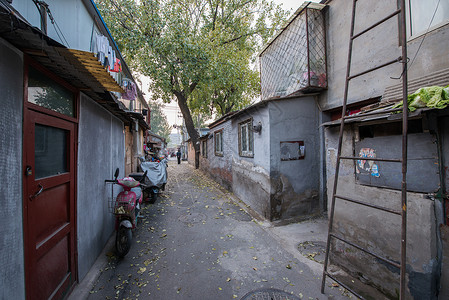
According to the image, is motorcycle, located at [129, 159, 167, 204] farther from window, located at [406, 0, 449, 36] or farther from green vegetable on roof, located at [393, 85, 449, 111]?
window, located at [406, 0, 449, 36]

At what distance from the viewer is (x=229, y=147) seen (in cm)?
934

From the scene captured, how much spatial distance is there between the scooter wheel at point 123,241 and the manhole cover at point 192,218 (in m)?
2.10

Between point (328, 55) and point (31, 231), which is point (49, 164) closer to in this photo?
Answer: point (31, 231)

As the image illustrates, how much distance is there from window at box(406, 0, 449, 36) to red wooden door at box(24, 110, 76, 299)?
5.78 metres

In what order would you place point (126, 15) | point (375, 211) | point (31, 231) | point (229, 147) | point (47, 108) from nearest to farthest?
point (31, 231) < point (47, 108) < point (375, 211) < point (229, 147) < point (126, 15)

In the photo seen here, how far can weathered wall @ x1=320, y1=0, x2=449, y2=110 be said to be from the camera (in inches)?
118

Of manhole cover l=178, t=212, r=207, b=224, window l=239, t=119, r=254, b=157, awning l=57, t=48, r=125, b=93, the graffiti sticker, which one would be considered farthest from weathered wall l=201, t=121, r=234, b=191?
awning l=57, t=48, r=125, b=93

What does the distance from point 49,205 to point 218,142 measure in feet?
30.7

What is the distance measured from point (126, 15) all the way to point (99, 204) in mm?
11285

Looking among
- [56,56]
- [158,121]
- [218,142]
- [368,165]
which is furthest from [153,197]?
[158,121]

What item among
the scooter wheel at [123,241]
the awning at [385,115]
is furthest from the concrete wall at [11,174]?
the awning at [385,115]

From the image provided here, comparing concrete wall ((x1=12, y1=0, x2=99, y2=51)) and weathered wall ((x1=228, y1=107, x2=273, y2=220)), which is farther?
weathered wall ((x1=228, y1=107, x2=273, y2=220))

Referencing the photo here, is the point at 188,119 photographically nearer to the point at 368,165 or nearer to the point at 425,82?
the point at 368,165

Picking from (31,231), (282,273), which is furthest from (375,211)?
(31,231)
